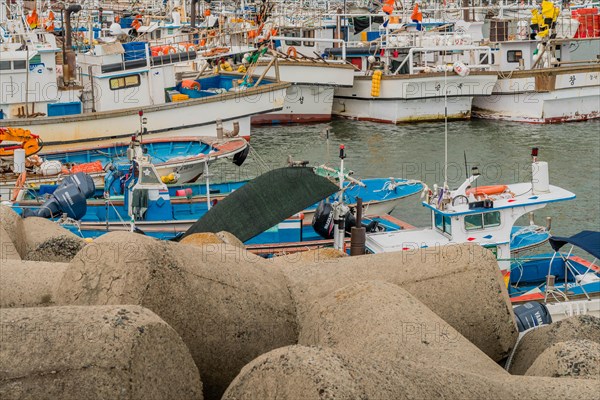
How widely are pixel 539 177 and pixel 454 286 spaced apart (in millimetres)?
6644

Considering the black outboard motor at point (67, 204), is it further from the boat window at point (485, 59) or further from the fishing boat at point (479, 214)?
the boat window at point (485, 59)

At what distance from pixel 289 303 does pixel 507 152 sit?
2220cm

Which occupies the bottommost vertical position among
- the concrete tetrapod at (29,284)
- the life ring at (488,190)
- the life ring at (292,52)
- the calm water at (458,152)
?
the calm water at (458,152)

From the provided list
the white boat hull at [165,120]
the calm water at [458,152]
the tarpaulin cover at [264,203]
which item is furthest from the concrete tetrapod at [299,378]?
the white boat hull at [165,120]

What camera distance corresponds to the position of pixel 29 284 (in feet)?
20.7

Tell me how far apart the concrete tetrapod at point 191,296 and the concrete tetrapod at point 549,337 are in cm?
163

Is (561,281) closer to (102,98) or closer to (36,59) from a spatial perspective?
(36,59)

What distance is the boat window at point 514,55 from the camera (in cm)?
3491

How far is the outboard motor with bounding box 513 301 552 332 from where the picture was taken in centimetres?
853

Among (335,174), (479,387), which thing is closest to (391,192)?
(335,174)

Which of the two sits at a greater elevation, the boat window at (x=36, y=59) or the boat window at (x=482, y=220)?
the boat window at (x=36, y=59)

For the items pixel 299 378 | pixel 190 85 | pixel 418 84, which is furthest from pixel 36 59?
pixel 299 378

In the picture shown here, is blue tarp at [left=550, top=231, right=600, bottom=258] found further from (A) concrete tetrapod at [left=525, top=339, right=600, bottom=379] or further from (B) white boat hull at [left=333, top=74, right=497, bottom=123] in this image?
(B) white boat hull at [left=333, top=74, right=497, bottom=123]

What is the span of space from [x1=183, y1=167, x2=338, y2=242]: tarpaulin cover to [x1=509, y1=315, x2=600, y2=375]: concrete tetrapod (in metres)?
4.97
